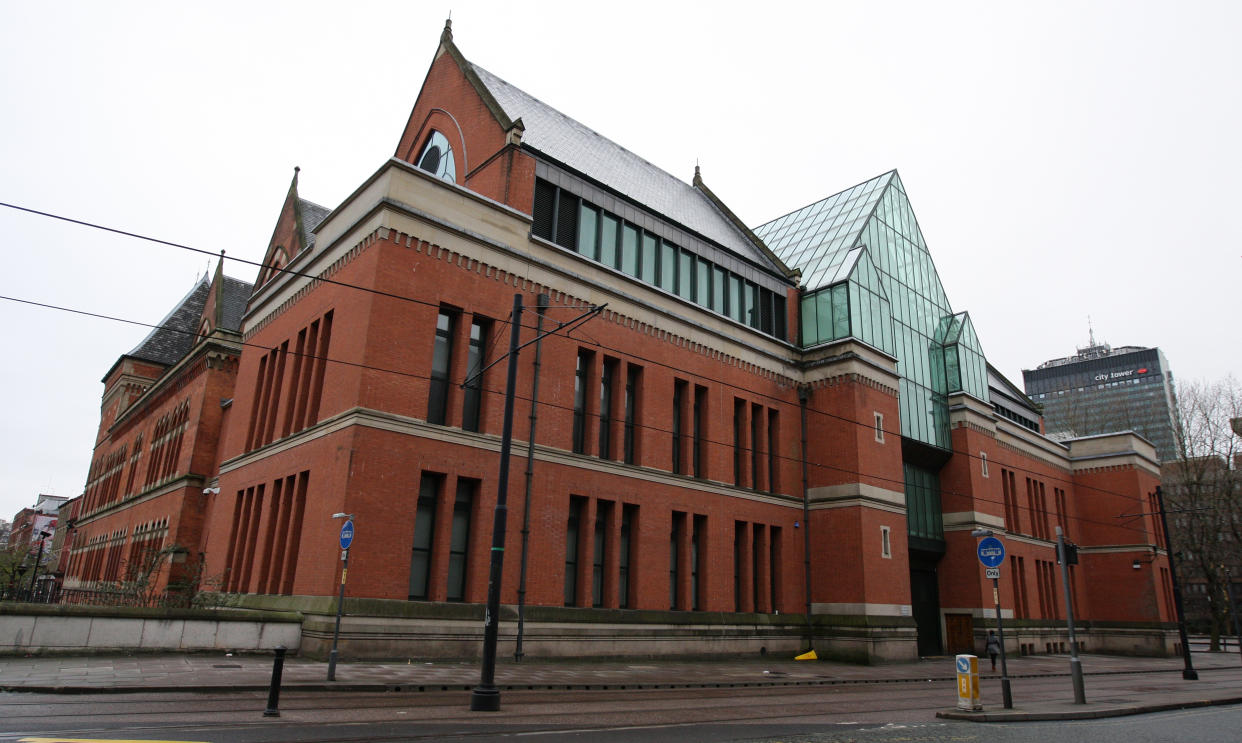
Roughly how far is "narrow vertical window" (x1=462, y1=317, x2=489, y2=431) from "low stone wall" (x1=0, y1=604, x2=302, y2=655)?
264 inches

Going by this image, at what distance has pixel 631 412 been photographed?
26.9 metres

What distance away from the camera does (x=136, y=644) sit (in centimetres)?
1705

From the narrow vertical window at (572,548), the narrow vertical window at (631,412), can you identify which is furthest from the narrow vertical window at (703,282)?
the narrow vertical window at (572,548)

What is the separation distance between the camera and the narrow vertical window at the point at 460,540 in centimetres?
2072

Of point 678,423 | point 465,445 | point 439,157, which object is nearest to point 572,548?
point 465,445

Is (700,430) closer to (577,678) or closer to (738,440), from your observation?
(738,440)

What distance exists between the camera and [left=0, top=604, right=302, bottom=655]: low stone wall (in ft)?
52.1

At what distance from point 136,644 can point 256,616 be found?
2.46m

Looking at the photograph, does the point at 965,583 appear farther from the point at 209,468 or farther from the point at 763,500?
the point at 209,468

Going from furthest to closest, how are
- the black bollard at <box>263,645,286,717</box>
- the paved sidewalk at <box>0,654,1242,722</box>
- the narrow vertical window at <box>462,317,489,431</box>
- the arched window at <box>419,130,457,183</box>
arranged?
the arched window at <box>419,130,457,183</box>, the narrow vertical window at <box>462,317,489,431</box>, the paved sidewalk at <box>0,654,1242,722</box>, the black bollard at <box>263,645,286,717</box>

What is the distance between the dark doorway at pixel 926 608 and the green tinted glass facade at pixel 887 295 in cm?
649

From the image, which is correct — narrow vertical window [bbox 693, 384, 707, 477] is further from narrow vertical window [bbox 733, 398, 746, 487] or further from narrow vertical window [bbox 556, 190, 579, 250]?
narrow vertical window [bbox 556, 190, 579, 250]

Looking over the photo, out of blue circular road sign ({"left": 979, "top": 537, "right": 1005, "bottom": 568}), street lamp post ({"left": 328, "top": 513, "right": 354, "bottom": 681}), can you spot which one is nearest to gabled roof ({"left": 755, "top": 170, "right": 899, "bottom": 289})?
blue circular road sign ({"left": 979, "top": 537, "right": 1005, "bottom": 568})

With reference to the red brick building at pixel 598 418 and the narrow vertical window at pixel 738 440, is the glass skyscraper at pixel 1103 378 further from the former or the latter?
the narrow vertical window at pixel 738 440
